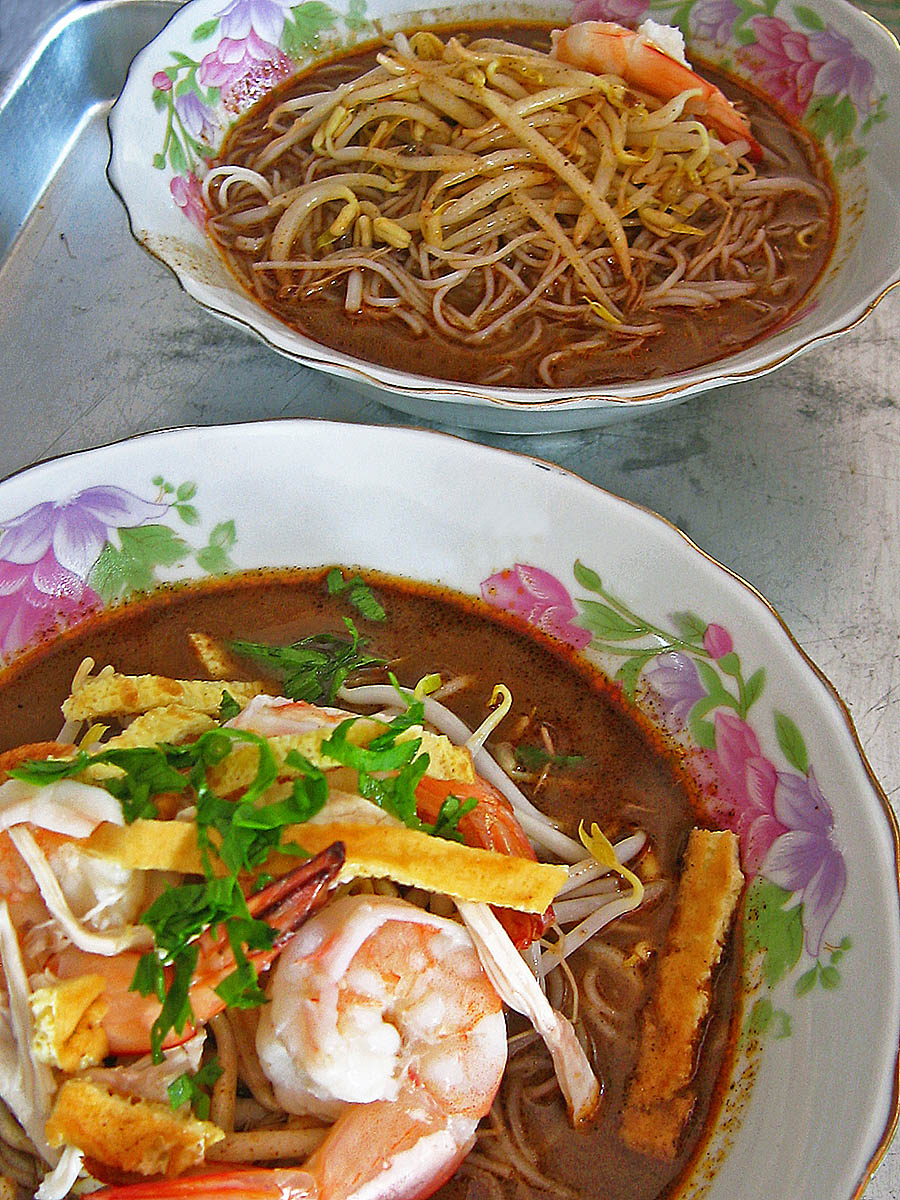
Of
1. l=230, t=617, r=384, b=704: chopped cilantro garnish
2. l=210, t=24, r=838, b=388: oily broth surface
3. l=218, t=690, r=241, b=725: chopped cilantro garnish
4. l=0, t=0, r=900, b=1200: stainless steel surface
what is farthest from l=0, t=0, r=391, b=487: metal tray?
l=218, t=690, r=241, b=725: chopped cilantro garnish

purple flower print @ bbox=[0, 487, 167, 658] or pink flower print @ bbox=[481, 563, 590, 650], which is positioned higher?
purple flower print @ bbox=[0, 487, 167, 658]

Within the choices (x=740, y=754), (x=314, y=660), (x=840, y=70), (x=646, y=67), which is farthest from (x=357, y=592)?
(x=840, y=70)

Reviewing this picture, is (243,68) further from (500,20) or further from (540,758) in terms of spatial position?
(540,758)

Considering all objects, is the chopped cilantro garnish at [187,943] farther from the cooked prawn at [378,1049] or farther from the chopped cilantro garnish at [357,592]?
the chopped cilantro garnish at [357,592]

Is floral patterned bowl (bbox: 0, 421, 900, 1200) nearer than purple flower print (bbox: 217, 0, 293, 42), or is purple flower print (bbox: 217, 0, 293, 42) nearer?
floral patterned bowl (bbox: 0, 421, 900, 1200)

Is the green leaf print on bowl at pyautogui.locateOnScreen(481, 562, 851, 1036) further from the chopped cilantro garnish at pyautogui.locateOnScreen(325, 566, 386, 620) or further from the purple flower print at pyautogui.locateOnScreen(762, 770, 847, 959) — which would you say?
the chopped cilantro garnish at pyautogui.locateOnScreen(325, 566, 386, 620)

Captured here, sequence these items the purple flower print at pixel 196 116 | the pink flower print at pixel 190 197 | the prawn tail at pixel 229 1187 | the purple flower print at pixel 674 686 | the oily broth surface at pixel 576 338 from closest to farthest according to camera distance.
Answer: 1. the prawn tail at pixel 229 1187
2. the purple flower print at pixel 674 686
3. the oily broth surface at pixel 576 338
4. the pink flower print at pixel 190 197
5. the purple flower print at pixel 196 116

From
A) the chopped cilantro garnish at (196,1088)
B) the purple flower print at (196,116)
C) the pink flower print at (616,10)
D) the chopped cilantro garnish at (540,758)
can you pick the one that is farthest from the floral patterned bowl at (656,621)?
the pink flower print at (616,10)
